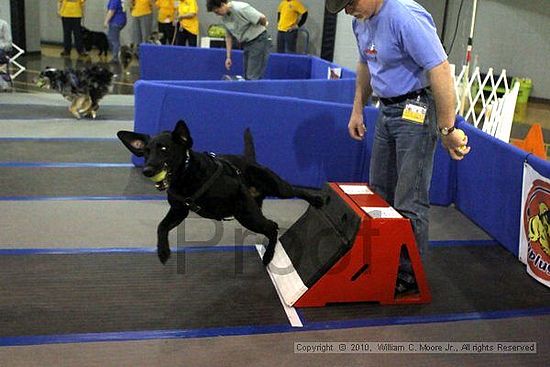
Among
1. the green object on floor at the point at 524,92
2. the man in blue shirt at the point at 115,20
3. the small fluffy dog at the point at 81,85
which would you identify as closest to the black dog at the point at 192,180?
the small fluffy dog at the point at 81,85

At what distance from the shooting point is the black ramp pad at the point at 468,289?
2.86 meters

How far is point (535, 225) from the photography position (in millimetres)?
3283

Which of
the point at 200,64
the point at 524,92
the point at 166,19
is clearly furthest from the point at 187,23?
the point at 524,92

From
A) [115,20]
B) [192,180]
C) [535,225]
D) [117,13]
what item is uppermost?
[117,13]

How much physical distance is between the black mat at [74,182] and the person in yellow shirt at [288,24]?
7.20 m

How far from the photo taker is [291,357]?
2426 mm

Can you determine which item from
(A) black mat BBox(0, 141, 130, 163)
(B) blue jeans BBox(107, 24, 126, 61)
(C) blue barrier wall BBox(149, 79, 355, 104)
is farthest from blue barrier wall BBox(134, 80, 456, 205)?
(B) blue jeans BBox(107, 24, 126, 61)

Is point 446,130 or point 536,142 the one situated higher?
point 446,130

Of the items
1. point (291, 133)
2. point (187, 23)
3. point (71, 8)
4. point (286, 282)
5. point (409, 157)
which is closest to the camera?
point (409, 157)

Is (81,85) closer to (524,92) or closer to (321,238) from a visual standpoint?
(321,238)

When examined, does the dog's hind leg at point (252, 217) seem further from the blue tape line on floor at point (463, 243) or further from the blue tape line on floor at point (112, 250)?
the blue tape line on floor at point (463, 243)

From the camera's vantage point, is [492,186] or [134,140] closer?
[134,140]

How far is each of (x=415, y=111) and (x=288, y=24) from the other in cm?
930

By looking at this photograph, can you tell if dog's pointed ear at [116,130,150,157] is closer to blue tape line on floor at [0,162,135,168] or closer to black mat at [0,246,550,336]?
black mat at [0,246,550,336]
